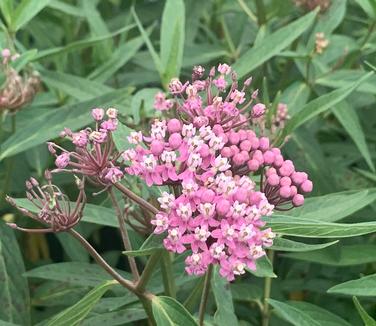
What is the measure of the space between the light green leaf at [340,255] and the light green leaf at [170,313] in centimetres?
56

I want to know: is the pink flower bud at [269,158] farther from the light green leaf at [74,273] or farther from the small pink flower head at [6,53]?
the small pink flower head at [6,53]

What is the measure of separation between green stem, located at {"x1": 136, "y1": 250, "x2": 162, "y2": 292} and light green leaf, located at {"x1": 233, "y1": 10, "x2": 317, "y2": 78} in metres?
0.72

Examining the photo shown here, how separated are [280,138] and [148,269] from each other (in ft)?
1.71

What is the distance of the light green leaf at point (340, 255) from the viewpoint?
214 centimetres

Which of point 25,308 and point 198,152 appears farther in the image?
point 25,308

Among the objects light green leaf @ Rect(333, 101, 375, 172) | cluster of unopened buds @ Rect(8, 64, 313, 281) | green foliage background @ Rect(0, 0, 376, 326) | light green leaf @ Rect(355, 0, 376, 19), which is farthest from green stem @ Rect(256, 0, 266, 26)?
cluster of unopened buds @ Rect(8, 64, 313, 281)

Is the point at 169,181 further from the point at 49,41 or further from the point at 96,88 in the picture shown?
the point at 49,41

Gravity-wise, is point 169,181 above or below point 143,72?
below

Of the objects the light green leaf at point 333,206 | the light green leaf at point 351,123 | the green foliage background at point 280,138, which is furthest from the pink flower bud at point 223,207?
the light green leaf at point 351,123

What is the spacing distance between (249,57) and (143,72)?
2.38ft

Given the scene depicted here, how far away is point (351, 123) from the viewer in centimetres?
241

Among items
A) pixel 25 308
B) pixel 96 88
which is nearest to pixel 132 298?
pixel 25 308

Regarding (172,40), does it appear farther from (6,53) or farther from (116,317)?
(116,317)

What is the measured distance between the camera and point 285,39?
7.51ft
